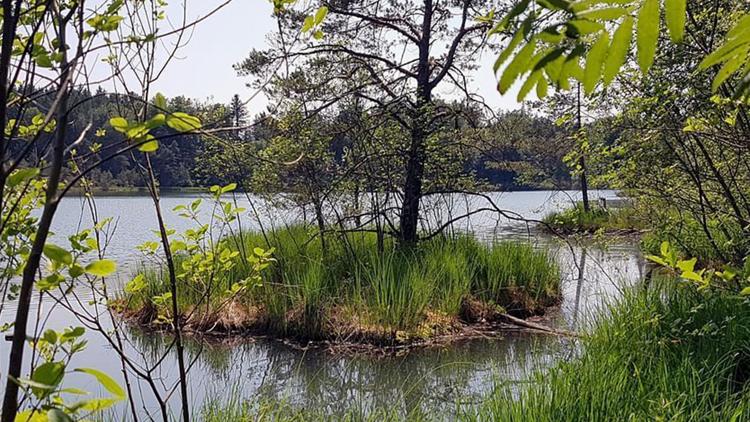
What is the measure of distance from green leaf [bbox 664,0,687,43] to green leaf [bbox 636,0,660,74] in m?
0.06

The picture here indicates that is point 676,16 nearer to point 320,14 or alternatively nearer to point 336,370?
point 320,14

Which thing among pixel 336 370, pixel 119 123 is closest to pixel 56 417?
pixel 119 123

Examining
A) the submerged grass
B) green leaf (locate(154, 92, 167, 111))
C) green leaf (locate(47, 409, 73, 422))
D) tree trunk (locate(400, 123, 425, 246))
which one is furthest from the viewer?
tree trunk (locate(400, 123, 425, 246))

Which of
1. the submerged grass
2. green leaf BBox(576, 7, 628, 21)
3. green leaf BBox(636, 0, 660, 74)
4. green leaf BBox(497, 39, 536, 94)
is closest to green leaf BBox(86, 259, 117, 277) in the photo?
green leaf BBox(497, 39, 536, 94)

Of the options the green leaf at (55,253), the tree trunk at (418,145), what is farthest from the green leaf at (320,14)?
the tree trunk at (418,145)

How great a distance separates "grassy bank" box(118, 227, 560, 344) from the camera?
475 centimetres

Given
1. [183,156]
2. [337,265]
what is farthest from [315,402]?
[183,156]

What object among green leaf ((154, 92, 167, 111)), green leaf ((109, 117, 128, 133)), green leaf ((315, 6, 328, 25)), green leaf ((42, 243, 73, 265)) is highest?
green leaf ((315, 6, 328, 25))

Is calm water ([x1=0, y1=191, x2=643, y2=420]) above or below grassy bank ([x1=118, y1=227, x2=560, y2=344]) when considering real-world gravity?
below

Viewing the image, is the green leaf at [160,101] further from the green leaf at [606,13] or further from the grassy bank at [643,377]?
the grassy bank at [643,377]

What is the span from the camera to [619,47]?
2.78 ft

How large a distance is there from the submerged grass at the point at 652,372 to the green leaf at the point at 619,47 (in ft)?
4.68

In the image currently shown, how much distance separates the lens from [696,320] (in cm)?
329

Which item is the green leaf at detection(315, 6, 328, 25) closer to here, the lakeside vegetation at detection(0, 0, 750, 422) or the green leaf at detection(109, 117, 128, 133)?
the lakeside vegetation at detection(0, 0, 750, 422)
